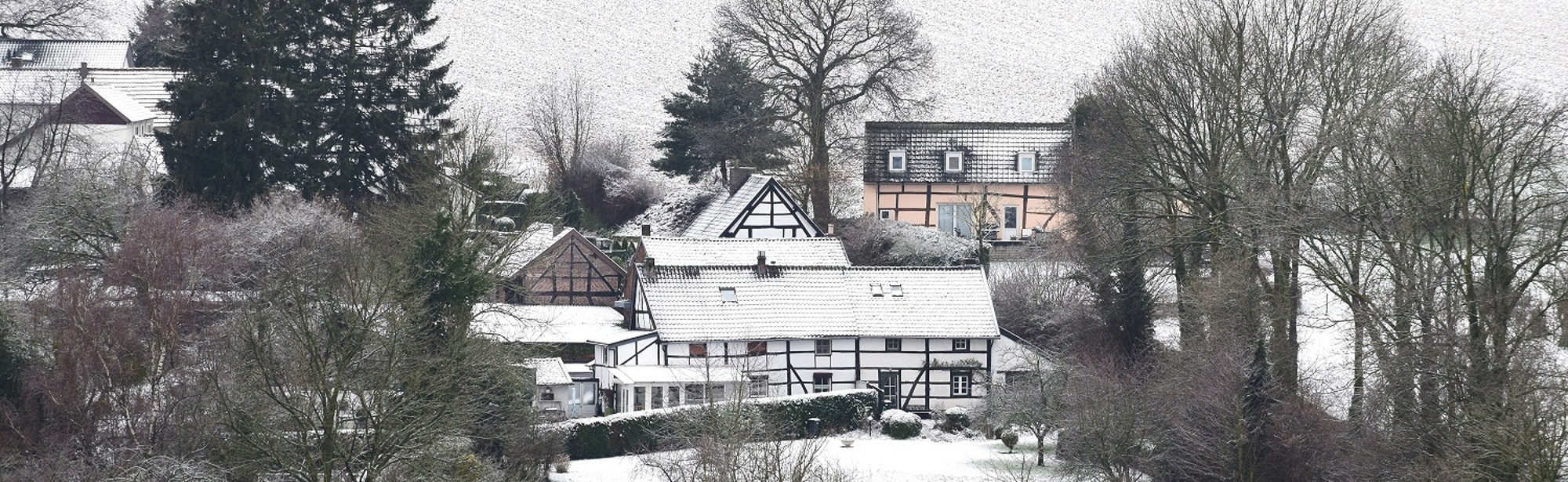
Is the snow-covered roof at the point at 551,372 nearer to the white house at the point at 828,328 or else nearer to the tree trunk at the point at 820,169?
the white house at the point at 828,328

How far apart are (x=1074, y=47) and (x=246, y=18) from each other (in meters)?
56.3

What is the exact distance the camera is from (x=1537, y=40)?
78.4 m

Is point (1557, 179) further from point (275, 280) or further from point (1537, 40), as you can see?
point (1537, 40)

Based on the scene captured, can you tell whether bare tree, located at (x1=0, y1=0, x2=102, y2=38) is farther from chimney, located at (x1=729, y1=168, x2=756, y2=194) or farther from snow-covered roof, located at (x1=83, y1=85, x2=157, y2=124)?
chimney, located at (x1=729, y1=168, x2=756, y2=194)

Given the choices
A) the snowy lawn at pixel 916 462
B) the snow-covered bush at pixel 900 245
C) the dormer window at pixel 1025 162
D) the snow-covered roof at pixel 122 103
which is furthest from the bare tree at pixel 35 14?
the dormer window at pixel 1025 162

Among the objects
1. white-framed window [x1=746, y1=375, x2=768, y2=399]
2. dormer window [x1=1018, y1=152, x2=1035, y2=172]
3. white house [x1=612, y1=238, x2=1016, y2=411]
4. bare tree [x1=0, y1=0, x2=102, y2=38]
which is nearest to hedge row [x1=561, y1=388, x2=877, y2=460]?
white-framed window [x1=746, y1=375, x2=768, y2=399]

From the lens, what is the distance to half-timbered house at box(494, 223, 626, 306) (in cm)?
4472

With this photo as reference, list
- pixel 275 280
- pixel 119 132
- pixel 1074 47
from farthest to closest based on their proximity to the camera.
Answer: pixel 1074 47 → pixel 119 132 → pixel 275 280

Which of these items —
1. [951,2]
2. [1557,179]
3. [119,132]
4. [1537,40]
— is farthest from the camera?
[951,2]

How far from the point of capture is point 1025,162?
56.4 m

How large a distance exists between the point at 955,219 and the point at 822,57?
23.4 feet

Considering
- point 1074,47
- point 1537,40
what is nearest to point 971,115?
point 1074,47

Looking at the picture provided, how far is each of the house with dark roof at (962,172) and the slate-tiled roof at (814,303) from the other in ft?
39.3

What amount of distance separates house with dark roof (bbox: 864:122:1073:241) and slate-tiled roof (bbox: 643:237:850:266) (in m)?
9.07
